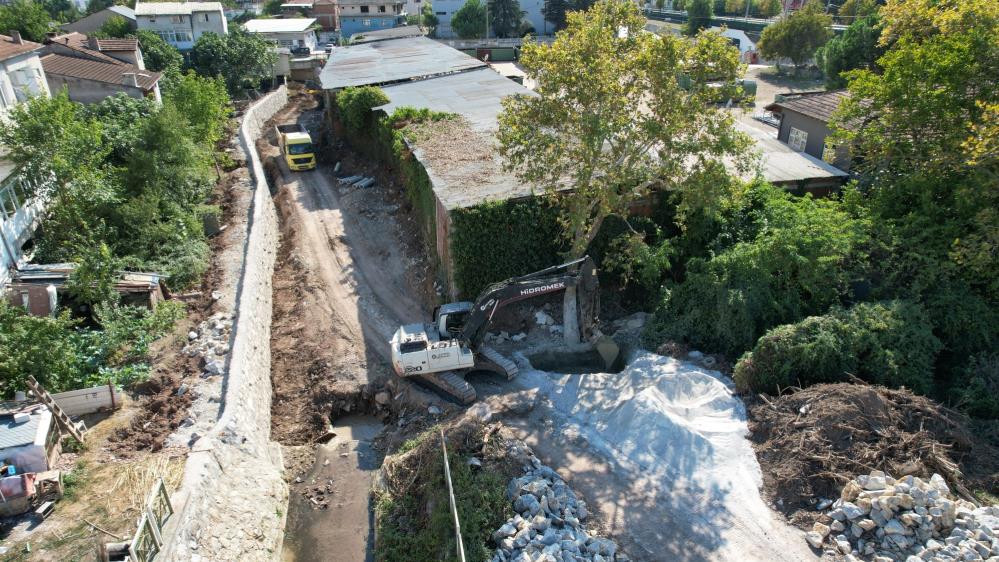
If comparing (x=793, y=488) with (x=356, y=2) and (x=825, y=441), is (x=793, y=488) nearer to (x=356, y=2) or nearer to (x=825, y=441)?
(x=825, y=441)

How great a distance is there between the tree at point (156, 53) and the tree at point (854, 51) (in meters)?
53.7

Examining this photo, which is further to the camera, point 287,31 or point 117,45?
point 287,31

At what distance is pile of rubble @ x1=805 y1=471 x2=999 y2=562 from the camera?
11.1 meters

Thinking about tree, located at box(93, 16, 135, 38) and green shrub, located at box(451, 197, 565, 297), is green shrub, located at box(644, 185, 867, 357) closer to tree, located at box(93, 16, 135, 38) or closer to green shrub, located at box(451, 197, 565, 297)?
green shrub, located at box(451, 197, 565, 297)

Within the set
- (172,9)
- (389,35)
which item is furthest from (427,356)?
(172,9)

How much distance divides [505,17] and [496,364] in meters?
69.8

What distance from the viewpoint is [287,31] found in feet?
232

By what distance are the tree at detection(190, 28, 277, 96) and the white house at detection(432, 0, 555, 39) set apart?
32764mm

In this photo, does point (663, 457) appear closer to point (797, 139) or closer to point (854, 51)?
point (797, 139)

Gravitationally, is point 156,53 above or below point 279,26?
below

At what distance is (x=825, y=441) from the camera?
13.7 metres

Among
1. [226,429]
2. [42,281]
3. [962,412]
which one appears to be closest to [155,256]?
[42,281]

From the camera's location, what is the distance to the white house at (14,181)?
20312 mm

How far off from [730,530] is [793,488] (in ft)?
6.06
